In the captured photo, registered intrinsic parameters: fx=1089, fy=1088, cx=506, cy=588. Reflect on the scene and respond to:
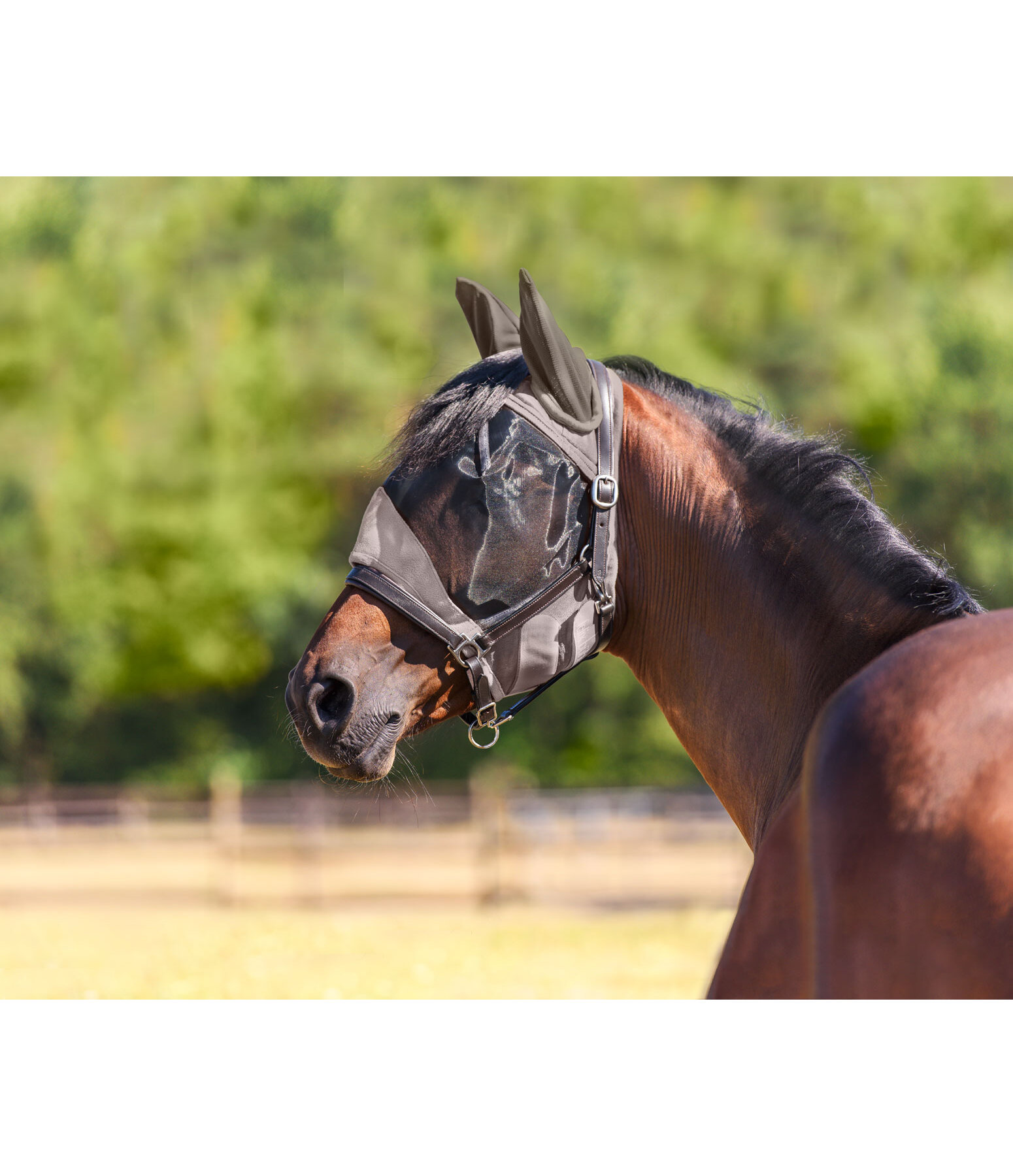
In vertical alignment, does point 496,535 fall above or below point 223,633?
above

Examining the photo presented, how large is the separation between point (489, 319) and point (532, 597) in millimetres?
820

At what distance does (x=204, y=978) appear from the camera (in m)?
9.04

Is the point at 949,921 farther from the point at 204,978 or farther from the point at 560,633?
the point at 204,978

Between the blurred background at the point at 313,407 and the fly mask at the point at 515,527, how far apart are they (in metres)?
13.8

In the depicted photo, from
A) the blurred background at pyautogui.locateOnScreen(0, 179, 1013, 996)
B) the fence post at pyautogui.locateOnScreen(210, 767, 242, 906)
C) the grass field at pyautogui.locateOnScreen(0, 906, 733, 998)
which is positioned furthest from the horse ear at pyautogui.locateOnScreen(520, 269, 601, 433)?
the blurred background at pyautogui.locateOnScreen(0, 179, 1013, 996)

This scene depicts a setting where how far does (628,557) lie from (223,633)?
22286mm

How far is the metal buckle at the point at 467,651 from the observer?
7.68 feet

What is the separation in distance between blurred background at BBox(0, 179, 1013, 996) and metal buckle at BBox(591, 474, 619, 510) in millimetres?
13885

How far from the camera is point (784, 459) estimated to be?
2.39 metres

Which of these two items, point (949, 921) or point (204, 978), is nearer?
point (949, 921)

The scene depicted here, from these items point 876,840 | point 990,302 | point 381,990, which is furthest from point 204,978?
point 990,302

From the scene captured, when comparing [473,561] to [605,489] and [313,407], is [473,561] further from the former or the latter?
[313,407]

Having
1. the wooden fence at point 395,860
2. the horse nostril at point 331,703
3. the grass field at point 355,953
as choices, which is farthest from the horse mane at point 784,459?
the wooden fence at point 395,860

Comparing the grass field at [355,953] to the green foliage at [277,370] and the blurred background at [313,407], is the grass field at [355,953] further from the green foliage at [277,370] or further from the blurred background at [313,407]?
the green foliage at [277,370]
